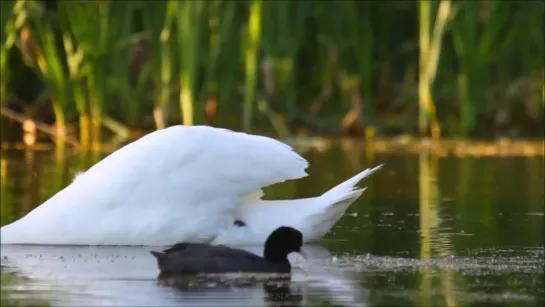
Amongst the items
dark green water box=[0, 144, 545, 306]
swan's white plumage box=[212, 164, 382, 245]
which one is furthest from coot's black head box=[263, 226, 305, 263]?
swan's white plumage box=[212, 164, 382, 245]

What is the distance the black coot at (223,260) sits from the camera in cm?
715

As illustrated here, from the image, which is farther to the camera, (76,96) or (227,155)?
(76,96)

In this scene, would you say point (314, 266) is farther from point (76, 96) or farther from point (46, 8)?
point (46, 8)

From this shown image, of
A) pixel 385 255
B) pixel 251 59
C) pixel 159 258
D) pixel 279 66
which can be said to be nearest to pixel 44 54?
pixel 251 59

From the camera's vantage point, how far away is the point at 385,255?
25.7ft

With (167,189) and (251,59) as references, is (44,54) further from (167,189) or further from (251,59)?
(167,189)

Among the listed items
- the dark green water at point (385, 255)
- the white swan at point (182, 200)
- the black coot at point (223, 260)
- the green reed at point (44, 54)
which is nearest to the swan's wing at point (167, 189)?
the white swan at point (182, 200)

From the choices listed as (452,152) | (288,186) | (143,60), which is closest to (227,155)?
(288,186)

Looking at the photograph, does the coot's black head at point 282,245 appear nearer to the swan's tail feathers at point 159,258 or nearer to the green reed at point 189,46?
the swan's tail feathers at point 159,258

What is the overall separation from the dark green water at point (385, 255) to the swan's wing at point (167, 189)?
0.52 ft

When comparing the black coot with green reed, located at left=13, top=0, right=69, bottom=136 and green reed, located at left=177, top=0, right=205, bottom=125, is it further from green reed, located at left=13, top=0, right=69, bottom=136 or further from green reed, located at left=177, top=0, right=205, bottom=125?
green reed, located at left=13, top=0, right=69, bottom=136

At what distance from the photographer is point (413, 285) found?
22.3 ft

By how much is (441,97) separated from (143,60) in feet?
10.5

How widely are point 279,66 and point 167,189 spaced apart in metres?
7.20
